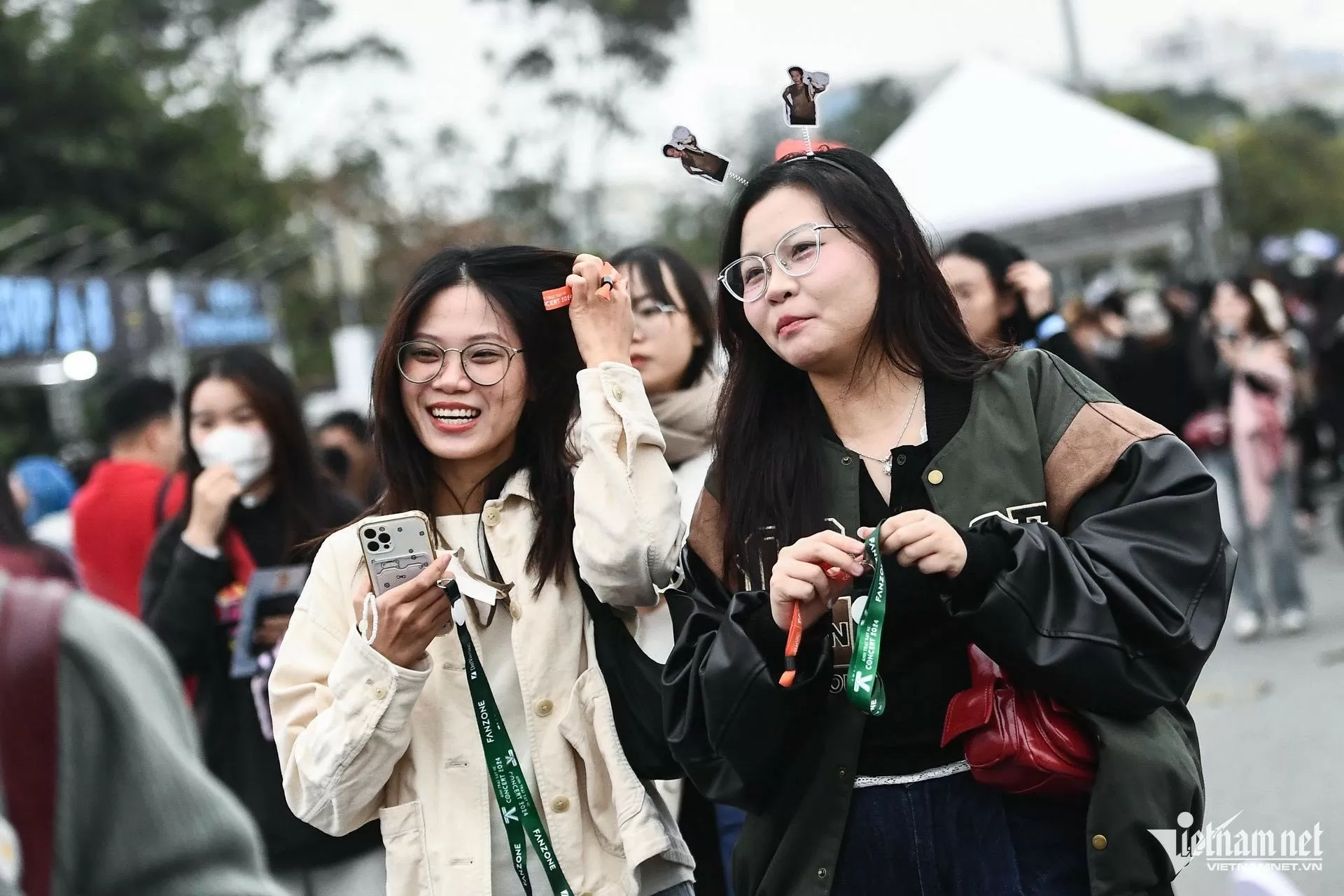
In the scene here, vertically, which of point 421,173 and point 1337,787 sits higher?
point 421,173

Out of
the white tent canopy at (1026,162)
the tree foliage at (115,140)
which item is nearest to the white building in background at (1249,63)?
the tree foliage at (115,140)

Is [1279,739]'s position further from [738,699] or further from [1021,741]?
[738,699]

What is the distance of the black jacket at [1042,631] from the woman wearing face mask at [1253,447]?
7126 mm

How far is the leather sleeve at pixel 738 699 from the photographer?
7.64 ft

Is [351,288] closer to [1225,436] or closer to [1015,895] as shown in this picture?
[1225,436]

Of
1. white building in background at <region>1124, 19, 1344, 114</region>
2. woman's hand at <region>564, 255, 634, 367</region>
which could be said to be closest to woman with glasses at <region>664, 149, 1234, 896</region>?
woman's hand at <region>564, 255, 634, 367</region>

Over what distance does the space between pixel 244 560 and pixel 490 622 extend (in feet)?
5.29

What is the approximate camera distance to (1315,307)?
13.0m

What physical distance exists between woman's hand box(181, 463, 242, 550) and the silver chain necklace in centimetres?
221

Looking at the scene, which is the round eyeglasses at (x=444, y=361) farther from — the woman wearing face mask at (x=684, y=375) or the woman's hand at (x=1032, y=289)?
the woman's hand at (x=1032, y=289)

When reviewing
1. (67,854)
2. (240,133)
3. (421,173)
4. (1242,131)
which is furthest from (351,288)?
(1242,131)

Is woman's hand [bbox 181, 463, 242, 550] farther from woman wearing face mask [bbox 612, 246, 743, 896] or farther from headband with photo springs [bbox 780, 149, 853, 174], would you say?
headband with photo springs [bbox 780, 149, 853, 174]

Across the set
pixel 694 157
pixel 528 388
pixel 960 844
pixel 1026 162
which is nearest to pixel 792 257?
pixel 694 157

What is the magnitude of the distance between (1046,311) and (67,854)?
4.09 m
